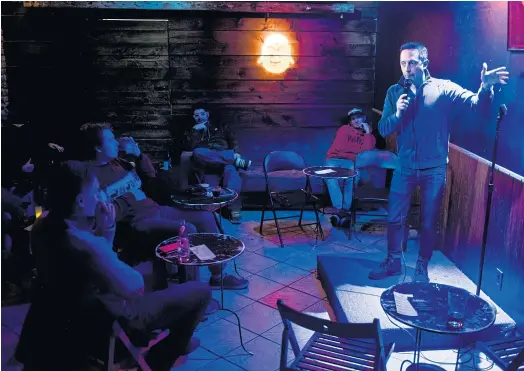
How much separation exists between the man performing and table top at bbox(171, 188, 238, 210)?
1.42 meters

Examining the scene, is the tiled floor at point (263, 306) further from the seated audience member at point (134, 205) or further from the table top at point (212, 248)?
the table top at point (212, 248)

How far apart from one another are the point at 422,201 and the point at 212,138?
317cm

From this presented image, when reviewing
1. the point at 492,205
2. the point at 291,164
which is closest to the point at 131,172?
the point at 291,164

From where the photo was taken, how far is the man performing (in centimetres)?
365

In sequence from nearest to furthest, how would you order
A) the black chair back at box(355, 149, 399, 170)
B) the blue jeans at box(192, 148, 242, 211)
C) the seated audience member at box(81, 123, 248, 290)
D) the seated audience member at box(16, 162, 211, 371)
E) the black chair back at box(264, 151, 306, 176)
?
the seated audience member at box(16, 162, 211, 371) < the seated audience member at box(81, 123, 248, 290) < the black chair back at box(355, 149, 399, 170) < the black chair back at box(264, 151, 306, 176) < the blue jeans at box(192, 148, 242, 211)

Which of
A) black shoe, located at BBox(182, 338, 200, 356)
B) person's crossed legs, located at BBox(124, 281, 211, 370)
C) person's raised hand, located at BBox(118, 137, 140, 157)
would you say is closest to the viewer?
person's crossed legs, located at BBox(124, 281, 211, 370)

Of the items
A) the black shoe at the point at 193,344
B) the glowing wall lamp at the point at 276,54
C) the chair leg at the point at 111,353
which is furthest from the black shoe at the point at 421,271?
the glowing wall lamp at the point at 276,54

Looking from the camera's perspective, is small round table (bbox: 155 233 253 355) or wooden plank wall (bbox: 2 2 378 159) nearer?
small round table (bbox: 155 233 253 355)

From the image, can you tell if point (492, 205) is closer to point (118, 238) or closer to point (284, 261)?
point (284, 261)

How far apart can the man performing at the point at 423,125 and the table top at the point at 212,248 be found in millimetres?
1345

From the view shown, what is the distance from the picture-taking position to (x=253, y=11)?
6445 millimetres

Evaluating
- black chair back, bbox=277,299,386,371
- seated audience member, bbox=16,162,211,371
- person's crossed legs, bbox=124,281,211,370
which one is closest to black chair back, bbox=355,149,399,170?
person's crossed legs, bbox=124,281,211,370

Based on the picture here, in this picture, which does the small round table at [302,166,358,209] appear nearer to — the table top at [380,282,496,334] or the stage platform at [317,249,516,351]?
the stage platform at [317,249,516,351]

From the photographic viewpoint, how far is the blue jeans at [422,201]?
378 centimetres
